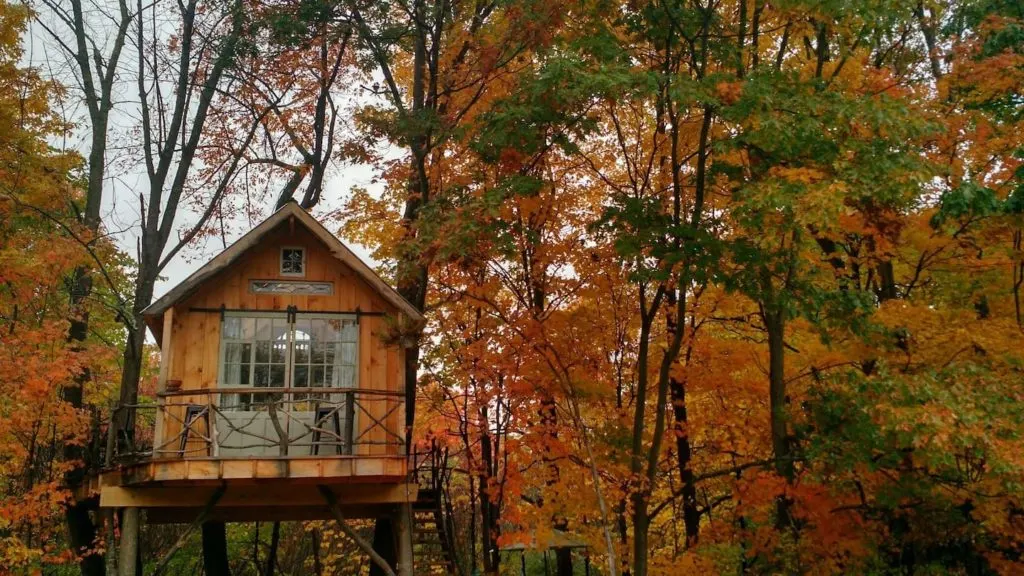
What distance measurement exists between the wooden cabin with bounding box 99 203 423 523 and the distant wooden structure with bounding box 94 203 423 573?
0.05 ft

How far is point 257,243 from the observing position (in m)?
11.9

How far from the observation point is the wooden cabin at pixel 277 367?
10906 mm

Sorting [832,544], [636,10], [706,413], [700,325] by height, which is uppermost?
[636,10]

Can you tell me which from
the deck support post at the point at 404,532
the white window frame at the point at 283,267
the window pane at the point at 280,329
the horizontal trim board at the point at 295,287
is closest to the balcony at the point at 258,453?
the deck support post at the point at 404,532

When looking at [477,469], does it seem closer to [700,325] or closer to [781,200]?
[700,325]

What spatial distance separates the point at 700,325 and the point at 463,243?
6.66 m

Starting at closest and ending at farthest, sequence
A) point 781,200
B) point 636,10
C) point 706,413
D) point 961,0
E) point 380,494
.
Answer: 1. point 781,200
2. point 380,494
3. point 636,10
4. point 961,0
5. point 706,413

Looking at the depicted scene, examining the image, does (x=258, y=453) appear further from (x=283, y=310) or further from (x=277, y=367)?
(x=283, y=310)

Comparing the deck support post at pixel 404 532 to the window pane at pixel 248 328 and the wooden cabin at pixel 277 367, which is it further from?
the window pane at pixel 248 328

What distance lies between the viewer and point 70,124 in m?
16.5

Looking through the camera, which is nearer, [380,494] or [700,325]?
[380,494]

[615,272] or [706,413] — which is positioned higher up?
[615,272]

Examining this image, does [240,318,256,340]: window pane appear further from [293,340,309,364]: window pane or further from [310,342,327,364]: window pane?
[310,342,327,364]: window pane

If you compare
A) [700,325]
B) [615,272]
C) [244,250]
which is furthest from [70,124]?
[700,325]
